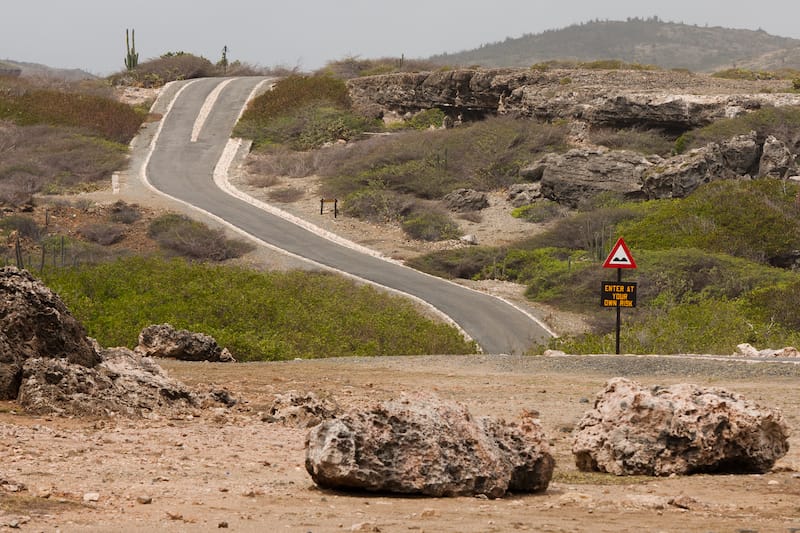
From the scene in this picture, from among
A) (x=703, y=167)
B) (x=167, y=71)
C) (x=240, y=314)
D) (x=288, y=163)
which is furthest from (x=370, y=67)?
(x=240, y=314)

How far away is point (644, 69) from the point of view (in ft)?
196

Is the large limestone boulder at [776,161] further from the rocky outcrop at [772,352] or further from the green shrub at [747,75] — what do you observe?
the rocky outcrop at [772,352]

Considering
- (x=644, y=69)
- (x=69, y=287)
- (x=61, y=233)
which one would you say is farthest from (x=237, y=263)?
(x=644, y=69)

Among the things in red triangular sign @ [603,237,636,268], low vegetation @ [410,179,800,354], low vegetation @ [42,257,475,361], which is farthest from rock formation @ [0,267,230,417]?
low vegetation @ [410,179,800,354]

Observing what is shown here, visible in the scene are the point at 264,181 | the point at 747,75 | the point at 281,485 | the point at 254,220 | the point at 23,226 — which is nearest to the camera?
Result: the point at 281,485

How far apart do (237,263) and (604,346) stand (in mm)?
17791

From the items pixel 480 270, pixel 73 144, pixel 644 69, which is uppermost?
pixel 644 69

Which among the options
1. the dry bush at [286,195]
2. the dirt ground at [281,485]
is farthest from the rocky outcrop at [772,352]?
the dry bush at [286,195]

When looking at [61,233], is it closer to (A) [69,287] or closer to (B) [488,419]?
(A) [69,287]

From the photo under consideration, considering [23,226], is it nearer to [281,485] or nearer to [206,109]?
[206,109]

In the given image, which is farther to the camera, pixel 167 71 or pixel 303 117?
pixel 167 71

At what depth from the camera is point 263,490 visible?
7766 mm

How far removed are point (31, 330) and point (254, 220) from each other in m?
31.2

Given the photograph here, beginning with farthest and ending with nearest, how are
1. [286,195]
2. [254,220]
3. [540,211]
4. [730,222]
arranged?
[286,195] → [254,220] → [540,211] → [730,222]
